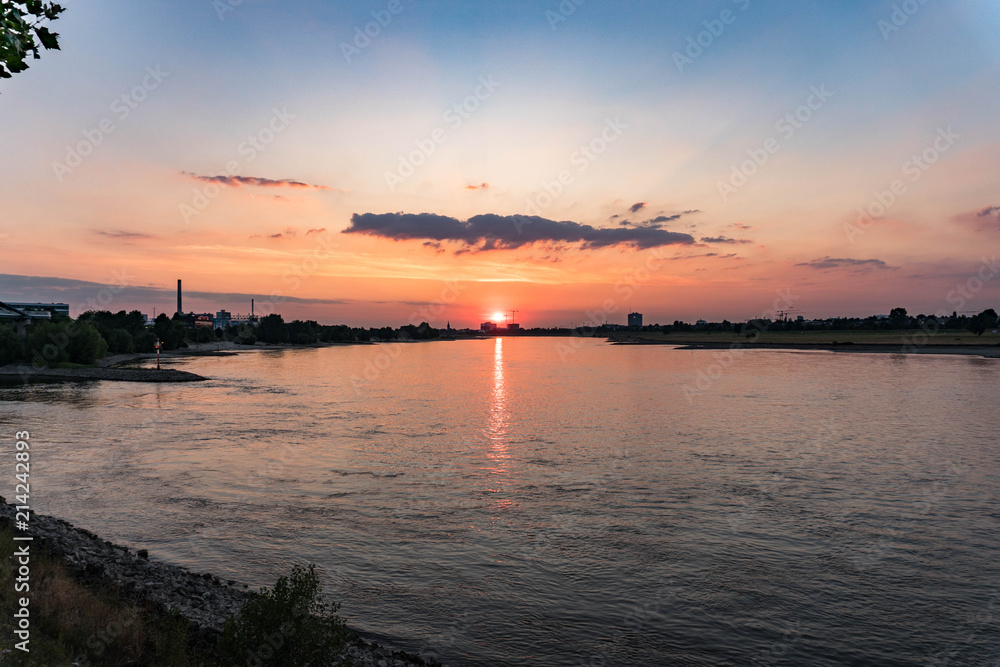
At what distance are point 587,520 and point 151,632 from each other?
49.5 feet

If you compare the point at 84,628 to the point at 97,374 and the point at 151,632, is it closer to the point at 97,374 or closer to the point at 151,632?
the point at 151,632

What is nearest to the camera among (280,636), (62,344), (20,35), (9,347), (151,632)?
(20,35)

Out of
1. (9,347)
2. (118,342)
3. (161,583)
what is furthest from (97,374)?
(161,583)

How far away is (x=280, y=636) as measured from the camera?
985 cm

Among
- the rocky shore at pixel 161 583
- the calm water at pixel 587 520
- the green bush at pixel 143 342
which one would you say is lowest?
the calm water at pixel 587 520

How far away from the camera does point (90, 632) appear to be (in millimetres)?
10992

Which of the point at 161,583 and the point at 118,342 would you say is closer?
the point at 161,583

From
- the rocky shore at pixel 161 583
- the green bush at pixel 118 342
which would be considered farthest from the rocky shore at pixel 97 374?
the rocky shore at pixel 161 583

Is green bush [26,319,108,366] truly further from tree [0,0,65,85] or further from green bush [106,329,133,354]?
tree [0,0,65,85]

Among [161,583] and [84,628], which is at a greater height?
[84,628]

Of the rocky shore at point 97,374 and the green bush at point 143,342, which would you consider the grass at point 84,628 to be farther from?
the green bush at point 143,342

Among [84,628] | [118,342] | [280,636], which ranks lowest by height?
[84,628]

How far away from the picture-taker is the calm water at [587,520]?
14328mm

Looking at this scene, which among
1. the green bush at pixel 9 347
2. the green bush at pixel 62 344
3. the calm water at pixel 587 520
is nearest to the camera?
the calm water at pixel 587 520
